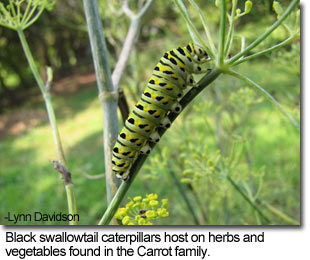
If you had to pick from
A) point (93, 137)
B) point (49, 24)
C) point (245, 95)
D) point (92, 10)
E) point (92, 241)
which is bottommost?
point (92, 241)

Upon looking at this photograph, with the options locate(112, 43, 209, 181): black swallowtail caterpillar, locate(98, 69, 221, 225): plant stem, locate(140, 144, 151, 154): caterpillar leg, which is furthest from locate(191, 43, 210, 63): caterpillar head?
locate(140, 144, 151, 154): caterpillar leg

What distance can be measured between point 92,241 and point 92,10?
526 mm

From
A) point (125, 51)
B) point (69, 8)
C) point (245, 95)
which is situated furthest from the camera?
point (69, 8)

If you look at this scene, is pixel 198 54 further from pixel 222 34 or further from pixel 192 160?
pixel 192 160

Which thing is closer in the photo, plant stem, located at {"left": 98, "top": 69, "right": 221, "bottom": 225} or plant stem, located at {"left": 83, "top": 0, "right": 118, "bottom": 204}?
plant stem, located at {"left": 98, "top": 69, "right": 221, "bottom": 225}

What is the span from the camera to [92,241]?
71cm

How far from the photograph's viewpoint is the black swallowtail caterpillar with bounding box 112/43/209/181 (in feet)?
2.28

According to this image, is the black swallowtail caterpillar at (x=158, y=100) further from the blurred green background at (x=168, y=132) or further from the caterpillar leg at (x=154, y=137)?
the blurred green background at (x=168, y=132)

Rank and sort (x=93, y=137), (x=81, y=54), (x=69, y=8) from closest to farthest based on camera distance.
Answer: (x=69, y=8)
(x=93, y=137)
(x=81, y=54)

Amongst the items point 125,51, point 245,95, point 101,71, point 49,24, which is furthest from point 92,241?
point 49,24

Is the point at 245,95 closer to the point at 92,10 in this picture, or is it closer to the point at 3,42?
the point at 92,10

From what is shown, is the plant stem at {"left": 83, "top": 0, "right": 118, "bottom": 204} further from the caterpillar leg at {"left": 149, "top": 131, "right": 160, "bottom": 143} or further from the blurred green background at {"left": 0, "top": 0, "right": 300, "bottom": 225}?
the blurred green background at {"left": 0, "top": 0, "right": 300, "bottom": 225}

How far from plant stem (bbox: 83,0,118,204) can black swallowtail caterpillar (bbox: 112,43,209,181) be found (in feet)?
0.11

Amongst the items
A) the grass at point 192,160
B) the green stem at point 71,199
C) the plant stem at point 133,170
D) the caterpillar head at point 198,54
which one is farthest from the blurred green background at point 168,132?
the green stem at point 71,199
